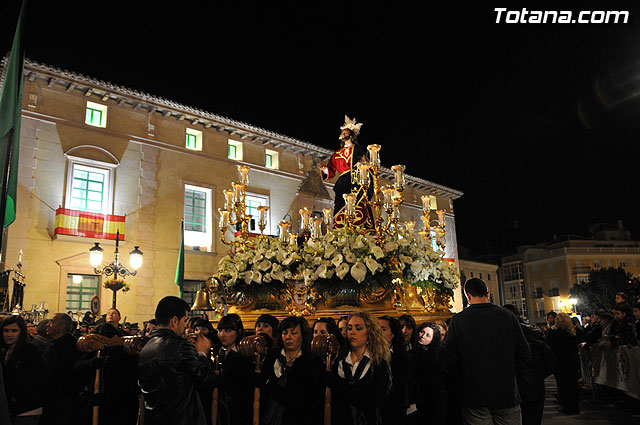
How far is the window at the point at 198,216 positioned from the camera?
20.4 m

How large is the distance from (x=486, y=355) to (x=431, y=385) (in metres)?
1.15

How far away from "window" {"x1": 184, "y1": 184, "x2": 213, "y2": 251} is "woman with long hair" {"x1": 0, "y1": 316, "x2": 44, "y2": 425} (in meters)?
16.3

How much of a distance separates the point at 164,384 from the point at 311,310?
9.71 feet

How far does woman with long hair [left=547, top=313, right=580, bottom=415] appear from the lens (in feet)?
24.6

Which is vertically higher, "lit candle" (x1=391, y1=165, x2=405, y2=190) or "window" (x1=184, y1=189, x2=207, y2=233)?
"window" (x1=184, y1=189, x2=207, y2=233)

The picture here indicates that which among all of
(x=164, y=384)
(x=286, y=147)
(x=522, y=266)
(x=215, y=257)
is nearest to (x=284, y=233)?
(x=164, y=384)

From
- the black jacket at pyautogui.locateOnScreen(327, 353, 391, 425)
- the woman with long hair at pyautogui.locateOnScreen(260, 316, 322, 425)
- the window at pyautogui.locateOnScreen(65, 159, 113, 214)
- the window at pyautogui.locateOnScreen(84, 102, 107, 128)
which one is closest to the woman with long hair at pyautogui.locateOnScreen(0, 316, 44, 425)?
the woman with long hair at pyautogui.locateOnScreen(260, 316, 322, 425)

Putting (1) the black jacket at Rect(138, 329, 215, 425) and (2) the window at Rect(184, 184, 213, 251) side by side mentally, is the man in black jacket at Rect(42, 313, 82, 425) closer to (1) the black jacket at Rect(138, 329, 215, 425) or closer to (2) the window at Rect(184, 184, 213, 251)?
(1) the black jacket at Rect(138, 329, 215, 425)

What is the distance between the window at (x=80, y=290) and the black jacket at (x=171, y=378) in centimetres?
1531

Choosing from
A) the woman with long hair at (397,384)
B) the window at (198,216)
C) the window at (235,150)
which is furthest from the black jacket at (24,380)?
the window at (235,150)

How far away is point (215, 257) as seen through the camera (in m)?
20.4

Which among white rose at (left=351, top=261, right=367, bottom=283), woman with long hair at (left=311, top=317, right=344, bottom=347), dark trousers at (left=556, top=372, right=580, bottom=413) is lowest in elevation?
dark trousers at (left=556, top=372, right=580, bottom=413)

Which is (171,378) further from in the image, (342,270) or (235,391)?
(342,270)

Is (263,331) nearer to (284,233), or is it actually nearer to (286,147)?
(284,233)
